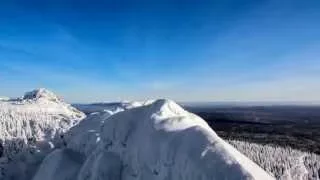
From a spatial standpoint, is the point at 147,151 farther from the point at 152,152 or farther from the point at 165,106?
the point at 165,106

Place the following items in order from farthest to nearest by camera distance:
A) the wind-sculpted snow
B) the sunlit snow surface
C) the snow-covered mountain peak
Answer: the snow-covered mountain peak, the sunlit snow surface, the wind-sculpted snow

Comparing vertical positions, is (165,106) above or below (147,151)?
above

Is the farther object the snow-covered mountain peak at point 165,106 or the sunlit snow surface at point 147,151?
the snow-covered mountain peak at point 165,106

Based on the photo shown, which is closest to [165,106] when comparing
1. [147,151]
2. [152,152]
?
[147,151]

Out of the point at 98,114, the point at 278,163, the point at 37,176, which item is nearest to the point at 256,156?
the point at 278,163

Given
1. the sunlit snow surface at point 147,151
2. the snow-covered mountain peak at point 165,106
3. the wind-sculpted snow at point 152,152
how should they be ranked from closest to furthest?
the wind-sculpted snow at point 152,152 < the sunlit snow surface at point 147,151 < the snow-covered mountain peak at point 165,106

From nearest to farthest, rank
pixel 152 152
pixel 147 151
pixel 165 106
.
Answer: pixel 152 152
pixel 147 151
pixel 165 106

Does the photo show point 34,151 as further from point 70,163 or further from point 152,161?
point 152,161

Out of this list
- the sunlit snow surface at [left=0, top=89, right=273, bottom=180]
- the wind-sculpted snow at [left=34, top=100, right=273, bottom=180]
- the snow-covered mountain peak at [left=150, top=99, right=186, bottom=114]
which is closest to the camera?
the wind-sculpted snow at [left=34, top=100, right=273, bottom=180]
